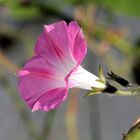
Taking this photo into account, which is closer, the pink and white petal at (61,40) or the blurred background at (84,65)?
the pink and white petal at (61,40)

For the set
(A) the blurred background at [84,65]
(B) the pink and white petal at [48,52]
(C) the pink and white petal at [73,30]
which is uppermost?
(C) the pink and white petal at [73,30]

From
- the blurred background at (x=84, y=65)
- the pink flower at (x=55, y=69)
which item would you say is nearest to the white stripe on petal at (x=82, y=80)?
the pink flower at (x=55, y=69)

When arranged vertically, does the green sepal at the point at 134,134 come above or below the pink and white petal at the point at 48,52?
below

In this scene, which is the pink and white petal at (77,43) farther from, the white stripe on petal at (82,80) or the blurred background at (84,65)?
the blurred background at (84,65)

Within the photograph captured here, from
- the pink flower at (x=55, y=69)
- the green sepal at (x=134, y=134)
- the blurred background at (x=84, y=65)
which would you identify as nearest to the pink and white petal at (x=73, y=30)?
the pink flower at (x=55, y=69)

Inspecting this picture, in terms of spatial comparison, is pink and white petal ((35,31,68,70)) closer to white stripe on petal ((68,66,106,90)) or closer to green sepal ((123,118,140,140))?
white stripe on petal ((68,66,106,90))

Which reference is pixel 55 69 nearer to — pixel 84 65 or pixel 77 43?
pixel 77 43

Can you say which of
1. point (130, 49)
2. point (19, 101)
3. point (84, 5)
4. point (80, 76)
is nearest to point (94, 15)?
point (84, 5)
